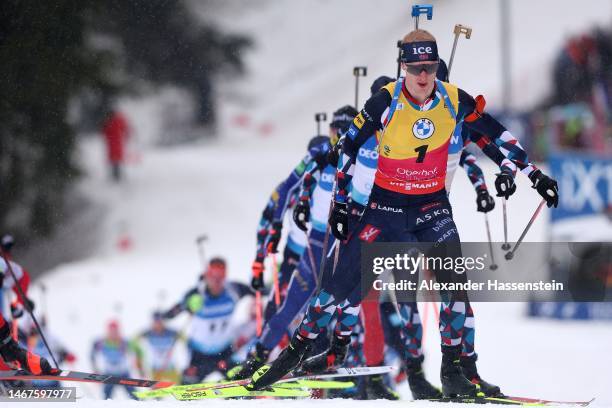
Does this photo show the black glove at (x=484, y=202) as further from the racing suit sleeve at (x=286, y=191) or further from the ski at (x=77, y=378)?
the ski at (x=77, y=378)

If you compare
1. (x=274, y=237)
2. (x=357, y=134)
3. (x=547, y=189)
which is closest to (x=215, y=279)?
(x=274, y=237)

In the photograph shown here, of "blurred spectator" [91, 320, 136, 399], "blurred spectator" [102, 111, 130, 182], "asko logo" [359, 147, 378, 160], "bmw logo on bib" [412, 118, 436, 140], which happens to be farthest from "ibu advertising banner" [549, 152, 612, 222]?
"blurred spectator" [102, 111, 130, 182]

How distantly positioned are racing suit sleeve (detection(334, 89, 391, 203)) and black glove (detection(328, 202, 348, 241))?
43mm

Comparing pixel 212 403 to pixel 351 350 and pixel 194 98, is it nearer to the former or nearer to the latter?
pixel 351 350

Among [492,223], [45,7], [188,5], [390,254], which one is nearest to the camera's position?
[390,254]

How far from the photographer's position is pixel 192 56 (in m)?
30.3

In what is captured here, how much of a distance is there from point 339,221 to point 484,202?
1173mm

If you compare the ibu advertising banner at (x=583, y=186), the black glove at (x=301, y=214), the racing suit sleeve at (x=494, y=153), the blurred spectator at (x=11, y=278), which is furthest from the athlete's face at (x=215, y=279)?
the ibu advertising banner at (x=583, y=186)

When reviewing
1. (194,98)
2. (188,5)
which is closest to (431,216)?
(188,5)

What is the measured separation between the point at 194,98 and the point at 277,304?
25.4 meters

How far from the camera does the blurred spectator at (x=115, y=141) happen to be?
25.6 metres

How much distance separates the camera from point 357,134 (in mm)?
6164

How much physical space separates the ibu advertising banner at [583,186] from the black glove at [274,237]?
26.7 feet

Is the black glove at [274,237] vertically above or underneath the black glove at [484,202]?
underneath
